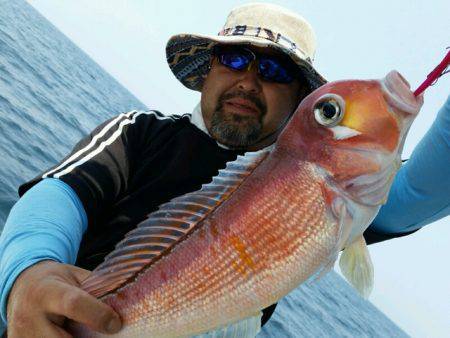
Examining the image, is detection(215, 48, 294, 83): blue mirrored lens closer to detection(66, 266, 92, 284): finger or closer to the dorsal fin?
the dorsal fin

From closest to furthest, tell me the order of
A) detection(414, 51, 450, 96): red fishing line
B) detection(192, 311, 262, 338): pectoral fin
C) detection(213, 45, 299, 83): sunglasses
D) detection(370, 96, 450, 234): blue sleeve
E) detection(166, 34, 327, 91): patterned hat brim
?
detection(414, 51, 450, 96): red fishing line
detection(192, 311, 262, 338): pectoral fin
detection(370, 96, 450, 234): blue sleeve
detection(166, 34, 327, 91): patterned hat brim
detection(213, 45, 299, 83): sunglasses

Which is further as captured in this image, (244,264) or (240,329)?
(240,329)

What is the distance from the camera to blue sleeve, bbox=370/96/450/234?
2729 millimetres

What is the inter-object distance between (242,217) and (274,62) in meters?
1.97

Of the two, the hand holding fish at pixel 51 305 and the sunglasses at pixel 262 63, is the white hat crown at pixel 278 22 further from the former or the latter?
the hand holding fish at pixel 51 305

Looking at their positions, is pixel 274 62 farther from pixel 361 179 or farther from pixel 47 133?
pixel 47 133

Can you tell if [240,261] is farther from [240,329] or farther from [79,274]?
[79,274]

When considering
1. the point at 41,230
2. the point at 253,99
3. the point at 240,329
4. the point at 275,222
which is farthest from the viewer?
the point at 253,99

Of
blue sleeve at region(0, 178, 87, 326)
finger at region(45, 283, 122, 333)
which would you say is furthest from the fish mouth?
blue sleeve at region(0, 178, 87, 326)

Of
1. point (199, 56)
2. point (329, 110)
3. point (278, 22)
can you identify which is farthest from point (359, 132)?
point (199, 56)

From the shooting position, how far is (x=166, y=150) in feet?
11.8

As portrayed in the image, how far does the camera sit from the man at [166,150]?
2746mm

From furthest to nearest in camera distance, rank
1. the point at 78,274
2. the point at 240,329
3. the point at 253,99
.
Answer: the point at 253,99 → the point at 78,274 → the point at 240,329

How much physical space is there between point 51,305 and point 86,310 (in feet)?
0.62
